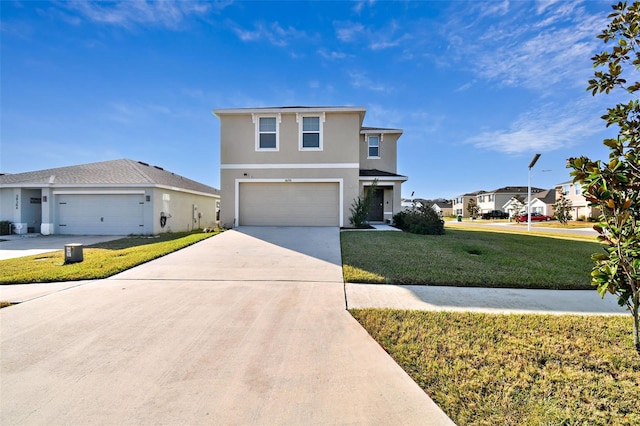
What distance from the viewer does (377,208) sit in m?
17.1

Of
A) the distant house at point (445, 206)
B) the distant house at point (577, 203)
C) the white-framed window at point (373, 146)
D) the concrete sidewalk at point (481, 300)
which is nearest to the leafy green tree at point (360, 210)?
the white-framed window at point (373, 146)

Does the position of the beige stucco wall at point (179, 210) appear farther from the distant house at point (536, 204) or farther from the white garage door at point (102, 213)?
the distant house at point (536, 204)

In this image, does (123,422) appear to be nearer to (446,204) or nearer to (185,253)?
(185,253)

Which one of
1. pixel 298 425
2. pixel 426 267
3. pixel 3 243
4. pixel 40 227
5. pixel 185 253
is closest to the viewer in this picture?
pixel 298 425

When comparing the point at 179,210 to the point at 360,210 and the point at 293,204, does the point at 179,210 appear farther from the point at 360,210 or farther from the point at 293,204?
the point at 360,210

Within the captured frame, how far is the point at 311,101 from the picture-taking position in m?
15.5

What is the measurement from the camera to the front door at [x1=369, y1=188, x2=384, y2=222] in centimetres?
1693

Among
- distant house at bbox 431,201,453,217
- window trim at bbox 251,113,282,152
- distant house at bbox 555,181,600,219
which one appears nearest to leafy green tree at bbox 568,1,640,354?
window trim at bbox 251,113,282,152

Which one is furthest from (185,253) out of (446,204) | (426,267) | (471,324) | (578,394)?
(446,204)

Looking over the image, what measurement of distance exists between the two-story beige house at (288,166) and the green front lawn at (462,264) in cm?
447

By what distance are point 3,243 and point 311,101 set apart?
1610 cm

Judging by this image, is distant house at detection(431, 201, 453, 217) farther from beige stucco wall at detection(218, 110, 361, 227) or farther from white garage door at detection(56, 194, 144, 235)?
white garage door at detection(56, 194, 144, 235)

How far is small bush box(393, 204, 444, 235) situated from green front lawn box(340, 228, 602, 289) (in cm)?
255

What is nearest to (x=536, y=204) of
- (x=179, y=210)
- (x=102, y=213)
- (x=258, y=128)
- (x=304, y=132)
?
(x=304, y=132)
